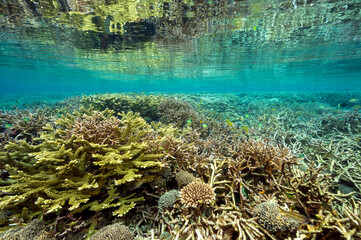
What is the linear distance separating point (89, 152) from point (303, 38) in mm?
20532

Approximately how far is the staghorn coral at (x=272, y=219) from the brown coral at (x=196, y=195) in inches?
28.6

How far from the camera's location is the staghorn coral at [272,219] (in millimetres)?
2107

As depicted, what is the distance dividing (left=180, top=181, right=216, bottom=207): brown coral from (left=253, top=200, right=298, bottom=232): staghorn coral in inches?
28.6

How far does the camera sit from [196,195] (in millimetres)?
2408

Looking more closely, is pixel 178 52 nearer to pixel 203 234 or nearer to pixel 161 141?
pixel 161 141

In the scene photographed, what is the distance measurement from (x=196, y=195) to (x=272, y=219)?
1116mm

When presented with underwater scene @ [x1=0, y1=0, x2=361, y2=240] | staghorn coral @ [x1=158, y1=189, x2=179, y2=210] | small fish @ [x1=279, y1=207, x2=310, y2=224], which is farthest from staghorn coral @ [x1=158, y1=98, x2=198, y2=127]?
small fish @ [x1=279, y1=207, x2=310, y2=224]

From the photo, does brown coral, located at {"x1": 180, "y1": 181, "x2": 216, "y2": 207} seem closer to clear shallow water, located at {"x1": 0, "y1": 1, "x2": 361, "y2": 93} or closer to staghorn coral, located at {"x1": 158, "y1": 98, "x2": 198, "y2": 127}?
staghorn coral, located at {"x1": 158, "y1": 98, "x2": 198, "y2": 127}

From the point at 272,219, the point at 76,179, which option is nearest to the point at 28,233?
the point at 76,179

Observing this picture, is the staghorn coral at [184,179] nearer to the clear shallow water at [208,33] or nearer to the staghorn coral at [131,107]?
the staghorn coral at [131,107]

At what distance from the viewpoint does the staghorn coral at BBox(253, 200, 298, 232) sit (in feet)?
6.91

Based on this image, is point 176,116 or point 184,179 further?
point 176,116

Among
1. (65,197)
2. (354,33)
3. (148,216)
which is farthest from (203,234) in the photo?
(354,33)

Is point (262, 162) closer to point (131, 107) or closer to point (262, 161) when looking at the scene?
point (262, 161)
